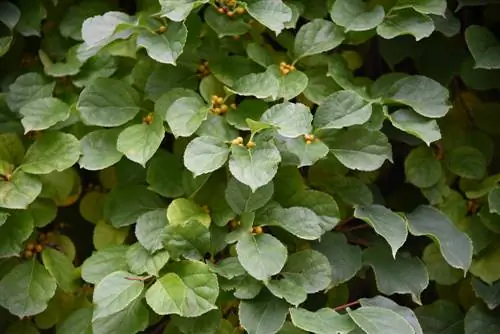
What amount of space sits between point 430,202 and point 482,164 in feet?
0.39

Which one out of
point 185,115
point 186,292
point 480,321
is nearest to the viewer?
point 186,292

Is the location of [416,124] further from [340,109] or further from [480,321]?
[480,321]

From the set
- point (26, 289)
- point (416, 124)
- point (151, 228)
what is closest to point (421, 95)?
point (416, 124)

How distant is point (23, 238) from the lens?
4.02 ft

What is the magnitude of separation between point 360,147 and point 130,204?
0.40 m

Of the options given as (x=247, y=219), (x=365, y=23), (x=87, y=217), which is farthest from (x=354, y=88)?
(x=87, y=217)

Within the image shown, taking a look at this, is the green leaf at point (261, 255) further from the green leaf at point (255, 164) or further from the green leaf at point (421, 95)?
the green leaf at point (421, 95)

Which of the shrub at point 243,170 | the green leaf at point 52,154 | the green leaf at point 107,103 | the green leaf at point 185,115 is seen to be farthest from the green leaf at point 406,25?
the green leaf at point 52,154

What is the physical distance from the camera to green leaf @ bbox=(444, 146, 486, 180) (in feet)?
4.44

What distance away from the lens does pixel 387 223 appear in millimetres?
1187

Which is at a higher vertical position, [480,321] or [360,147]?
[360,147]

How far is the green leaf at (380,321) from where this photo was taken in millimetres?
1072

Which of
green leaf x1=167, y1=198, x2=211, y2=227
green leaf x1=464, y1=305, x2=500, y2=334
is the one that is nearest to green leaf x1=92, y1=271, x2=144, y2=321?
green leaf x1=167, y1=198, x2=211, y2=227

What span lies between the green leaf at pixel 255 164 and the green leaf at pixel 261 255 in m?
0.09
